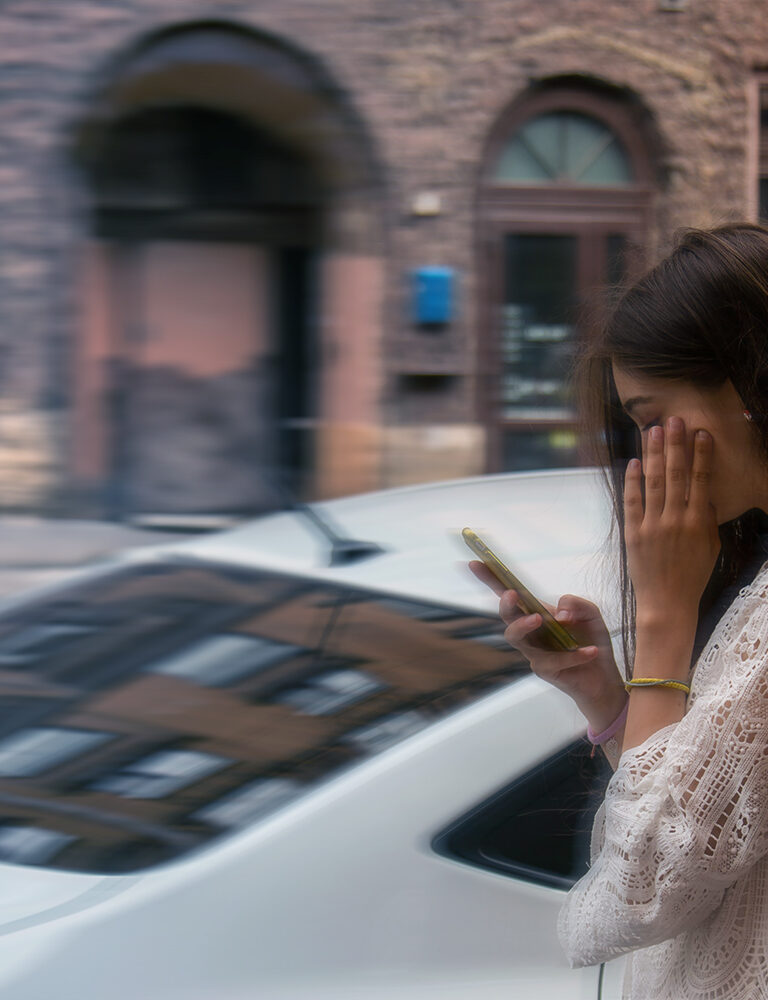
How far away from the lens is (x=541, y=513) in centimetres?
214

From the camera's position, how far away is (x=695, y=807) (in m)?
1.04

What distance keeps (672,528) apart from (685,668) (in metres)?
0.14

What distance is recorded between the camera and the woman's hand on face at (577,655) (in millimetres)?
1254

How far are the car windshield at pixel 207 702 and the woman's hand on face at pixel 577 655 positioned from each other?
29 cm

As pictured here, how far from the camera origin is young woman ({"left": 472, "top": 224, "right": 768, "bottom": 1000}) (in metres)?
1.04

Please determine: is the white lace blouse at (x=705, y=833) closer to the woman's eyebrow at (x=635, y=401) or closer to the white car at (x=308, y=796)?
the woman's eyebrow at (x=635, y=401)

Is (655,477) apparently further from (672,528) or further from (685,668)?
(685,668)

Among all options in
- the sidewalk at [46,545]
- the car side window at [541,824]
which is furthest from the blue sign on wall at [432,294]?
the car side window at [541,824]

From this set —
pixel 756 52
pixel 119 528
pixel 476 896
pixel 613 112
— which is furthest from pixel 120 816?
pixel 756 52

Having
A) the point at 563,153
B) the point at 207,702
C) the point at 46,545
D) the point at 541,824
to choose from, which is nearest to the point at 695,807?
the point at 541,824

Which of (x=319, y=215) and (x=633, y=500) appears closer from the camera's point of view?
(x=633, y=500)

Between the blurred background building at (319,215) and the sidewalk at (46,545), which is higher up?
the blurred background building at (319,215)

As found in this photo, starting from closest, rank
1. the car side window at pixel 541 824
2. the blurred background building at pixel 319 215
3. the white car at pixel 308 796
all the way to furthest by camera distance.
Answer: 1. the white car at pixel 308 796
2. the car side window at pixel 541 824
3. the blurred background building at pixel 319 215

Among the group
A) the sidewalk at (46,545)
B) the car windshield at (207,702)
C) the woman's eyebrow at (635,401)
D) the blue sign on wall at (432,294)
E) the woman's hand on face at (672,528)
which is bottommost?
the sidewalk at (46,545)
